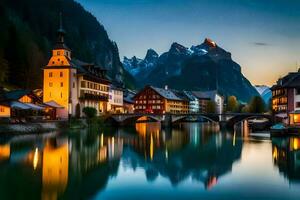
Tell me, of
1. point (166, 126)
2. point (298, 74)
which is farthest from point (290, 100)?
point (166, 126)

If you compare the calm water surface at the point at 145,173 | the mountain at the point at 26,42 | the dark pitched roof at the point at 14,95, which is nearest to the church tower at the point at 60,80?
the mountain at the point at 26,42

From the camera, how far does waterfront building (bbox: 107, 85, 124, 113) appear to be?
104 meters

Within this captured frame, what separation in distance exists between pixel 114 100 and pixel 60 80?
98.7 ft

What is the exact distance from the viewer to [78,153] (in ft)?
126

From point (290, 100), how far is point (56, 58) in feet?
159

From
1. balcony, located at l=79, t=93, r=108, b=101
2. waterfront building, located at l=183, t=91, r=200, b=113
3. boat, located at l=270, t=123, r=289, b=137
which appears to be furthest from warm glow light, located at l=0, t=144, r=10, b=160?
waterfront building, located at l=183, t=91, r=200, b=113

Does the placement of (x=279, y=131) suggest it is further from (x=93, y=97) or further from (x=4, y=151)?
(x=93, y=97)

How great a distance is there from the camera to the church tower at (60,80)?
259 ft

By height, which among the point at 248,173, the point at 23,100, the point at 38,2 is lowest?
the point at 248,173

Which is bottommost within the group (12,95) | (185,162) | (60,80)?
(185,162)

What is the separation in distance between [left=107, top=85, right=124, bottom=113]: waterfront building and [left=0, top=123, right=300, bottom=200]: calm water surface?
61.3 metres

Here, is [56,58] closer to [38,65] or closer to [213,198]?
[38,65]

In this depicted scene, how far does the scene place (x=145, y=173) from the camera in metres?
28.2

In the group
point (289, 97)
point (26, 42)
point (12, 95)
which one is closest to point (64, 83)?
point (12, 95)
